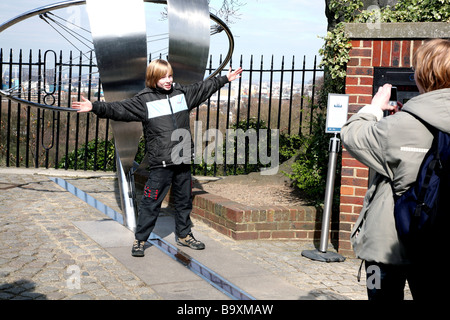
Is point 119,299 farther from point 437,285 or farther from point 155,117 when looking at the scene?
point 437,285

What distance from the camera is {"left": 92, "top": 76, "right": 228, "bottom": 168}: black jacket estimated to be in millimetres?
5078

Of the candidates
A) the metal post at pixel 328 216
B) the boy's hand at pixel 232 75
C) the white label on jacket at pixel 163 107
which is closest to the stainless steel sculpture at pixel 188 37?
the boy's hand at pixel 232 75

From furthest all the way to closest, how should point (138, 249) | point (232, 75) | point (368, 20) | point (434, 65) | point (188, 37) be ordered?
1. point (188, 37)
2. point (368, 20)
3. point (232, 75)
4. point (138, 249)
5. point (434, 65)

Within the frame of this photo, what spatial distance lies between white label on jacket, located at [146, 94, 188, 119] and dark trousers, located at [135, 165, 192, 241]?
545mm

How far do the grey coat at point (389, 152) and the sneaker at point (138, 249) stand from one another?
290 cm

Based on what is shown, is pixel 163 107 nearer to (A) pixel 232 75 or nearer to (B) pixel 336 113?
(A) pixel 232 75

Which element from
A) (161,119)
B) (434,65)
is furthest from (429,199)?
(161,119)

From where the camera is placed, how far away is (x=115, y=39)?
17.9ft

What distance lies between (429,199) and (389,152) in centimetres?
28

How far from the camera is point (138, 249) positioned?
5.00 m

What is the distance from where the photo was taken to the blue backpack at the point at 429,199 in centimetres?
215

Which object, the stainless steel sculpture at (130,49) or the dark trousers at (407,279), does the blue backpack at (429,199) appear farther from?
the stainless steel sculpture at (130,49)

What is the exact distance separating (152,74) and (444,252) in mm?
3550

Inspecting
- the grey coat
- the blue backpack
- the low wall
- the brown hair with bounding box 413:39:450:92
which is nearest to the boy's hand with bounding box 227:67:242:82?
the low wall
